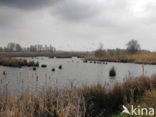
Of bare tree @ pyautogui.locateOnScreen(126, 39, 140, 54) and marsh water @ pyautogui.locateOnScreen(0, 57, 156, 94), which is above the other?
bare tree @ pyautogui.locateOnScreen(126, 39, 140, 54)

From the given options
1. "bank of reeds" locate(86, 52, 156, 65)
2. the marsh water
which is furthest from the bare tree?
the marsh water

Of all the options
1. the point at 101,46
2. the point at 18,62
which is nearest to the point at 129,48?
the point at 101,46

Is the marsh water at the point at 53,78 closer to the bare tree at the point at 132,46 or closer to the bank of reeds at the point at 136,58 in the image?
the bank of reeds at the point at 136,58

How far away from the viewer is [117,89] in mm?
7074

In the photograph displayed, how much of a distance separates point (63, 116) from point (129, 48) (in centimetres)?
7430

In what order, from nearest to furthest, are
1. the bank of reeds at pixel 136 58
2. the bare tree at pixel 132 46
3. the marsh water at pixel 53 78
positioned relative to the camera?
the marsh water at pixel 53 78
the bank of reeds at pixel 136 58
the bare tree at pixel 132 46

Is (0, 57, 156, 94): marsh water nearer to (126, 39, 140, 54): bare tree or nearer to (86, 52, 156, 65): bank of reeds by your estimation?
(86, 52, 156, 65): bank of reeds

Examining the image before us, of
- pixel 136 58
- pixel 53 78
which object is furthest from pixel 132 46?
pixel 53 78

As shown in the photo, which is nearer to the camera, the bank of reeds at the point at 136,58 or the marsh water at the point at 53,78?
the marsh water at the point at 53,78

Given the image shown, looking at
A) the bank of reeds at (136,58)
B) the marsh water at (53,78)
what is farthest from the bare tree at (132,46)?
the marsh water at (53,78)

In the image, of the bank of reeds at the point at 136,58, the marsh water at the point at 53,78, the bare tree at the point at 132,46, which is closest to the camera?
the marsh water at the point at 53,78

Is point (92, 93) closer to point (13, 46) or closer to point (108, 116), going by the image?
point (108, 116)

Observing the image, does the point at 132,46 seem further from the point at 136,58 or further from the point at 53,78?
the point at 53,78

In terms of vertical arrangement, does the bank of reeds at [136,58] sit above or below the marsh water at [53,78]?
above
